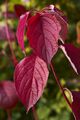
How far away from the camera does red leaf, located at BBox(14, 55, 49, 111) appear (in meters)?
0.62

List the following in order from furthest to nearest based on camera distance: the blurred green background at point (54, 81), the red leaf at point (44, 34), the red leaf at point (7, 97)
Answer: the blurred green background at point (54, 81), the red leaf at point (7, 97), the red leaf at point (44, 34)

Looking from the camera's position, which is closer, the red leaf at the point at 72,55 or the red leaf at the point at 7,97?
the red leaf at the point at 72,55

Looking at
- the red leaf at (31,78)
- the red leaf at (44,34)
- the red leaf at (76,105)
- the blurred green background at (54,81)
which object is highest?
the red leaf at (44,34)

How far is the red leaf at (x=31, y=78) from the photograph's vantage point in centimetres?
62

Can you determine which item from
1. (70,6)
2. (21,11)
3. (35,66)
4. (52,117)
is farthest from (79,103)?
(70,6)

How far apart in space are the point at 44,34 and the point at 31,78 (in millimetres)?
88

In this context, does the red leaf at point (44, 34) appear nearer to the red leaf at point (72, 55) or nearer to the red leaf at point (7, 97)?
the red leaf at point (72, 55)

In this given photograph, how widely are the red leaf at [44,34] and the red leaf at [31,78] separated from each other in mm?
51

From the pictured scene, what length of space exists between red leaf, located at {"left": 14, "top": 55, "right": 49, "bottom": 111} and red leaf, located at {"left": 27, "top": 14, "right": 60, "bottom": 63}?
0.17ft

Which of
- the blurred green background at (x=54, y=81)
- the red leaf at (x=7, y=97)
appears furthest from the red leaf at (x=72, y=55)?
the blurred green background at (x=54, y=81)

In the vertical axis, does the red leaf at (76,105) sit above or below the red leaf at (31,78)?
below

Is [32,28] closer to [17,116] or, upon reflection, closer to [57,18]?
[57,18]

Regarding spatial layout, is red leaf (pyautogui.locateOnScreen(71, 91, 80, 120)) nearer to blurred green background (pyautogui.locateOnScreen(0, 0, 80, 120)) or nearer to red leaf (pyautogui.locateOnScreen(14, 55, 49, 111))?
red leaf (pyautogui.locateOnScreen(14, 55, 49, 111))

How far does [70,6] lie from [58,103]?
1.83ft
